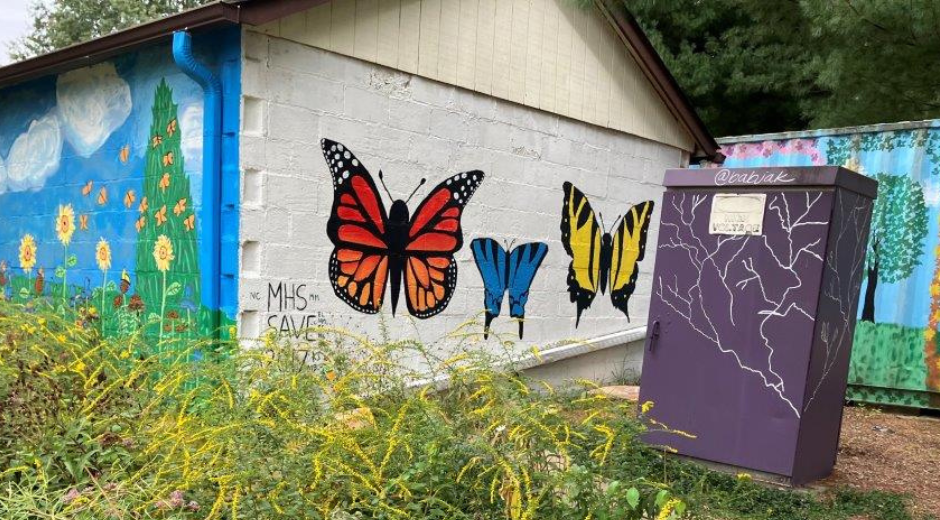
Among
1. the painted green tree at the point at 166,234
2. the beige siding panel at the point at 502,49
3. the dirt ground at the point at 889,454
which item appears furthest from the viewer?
the beige siding panel at the point at 502,49

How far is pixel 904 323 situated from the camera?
762 cm

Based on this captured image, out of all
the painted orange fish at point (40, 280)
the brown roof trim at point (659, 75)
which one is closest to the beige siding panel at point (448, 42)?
the brown roof trim at point (659, 75)

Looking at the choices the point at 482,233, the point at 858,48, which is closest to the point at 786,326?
the point at 482,233

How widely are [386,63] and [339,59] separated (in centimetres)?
42

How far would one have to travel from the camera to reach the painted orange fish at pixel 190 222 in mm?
5309

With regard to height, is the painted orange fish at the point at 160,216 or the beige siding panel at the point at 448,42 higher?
the beige siding panel at the point at 448,42

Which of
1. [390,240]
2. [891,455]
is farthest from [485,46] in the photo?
[891,455]

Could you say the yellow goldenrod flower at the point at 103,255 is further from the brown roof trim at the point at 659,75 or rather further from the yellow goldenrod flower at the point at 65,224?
the brown roof trim at the point at 659,75

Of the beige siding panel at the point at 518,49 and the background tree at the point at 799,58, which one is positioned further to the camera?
the background tree at the point at 799,58

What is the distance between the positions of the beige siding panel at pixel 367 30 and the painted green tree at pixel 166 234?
4.57ft

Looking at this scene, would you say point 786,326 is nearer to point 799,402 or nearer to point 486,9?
point 799,402

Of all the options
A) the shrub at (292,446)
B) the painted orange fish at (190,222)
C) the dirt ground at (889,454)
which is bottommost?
the dirt ground at (889,454)

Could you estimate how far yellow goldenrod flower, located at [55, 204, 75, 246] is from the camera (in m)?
6.48

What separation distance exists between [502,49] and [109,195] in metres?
3.47
